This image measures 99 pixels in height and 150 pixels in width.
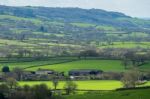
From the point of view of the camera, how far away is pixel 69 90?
266 feet

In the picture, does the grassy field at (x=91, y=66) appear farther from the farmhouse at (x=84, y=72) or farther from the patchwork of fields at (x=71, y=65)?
the farmhouse at (x=84, y=72)

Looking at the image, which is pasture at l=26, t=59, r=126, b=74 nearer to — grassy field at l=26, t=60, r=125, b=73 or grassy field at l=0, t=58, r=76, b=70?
grassy field at l=26, t=60, r=125, b=73

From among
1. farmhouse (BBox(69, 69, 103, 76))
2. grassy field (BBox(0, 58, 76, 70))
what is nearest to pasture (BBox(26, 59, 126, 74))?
farmhouse (BBox(69, 69, 103, 76))

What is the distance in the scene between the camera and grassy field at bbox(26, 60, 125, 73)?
383 ft

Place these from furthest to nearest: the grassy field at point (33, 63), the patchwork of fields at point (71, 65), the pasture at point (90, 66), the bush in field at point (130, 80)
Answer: the grassy field at point (33, 63) → the patchwork of fields at point (71, 65) → the pasture at point (90, 66) → the bush in field at point (130, 80)

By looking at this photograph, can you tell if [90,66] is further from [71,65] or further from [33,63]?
[33,63]

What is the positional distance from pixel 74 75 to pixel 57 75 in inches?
242

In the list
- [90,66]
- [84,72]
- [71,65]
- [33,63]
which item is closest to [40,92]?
[84,72]

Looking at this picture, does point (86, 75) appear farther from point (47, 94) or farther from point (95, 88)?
point (47, 94)

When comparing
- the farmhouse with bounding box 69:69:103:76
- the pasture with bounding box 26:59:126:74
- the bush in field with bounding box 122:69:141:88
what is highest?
the bush in field with bounding box 122:69:141:88

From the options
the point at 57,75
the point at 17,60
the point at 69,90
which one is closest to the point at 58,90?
the point at 69,90

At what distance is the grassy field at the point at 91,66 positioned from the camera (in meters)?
117

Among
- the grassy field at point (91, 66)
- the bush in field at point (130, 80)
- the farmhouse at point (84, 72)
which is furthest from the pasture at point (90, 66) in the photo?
the bush in field at point (130, 80)

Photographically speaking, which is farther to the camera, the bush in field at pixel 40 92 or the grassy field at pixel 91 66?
the grassy field at pixel 91 66
